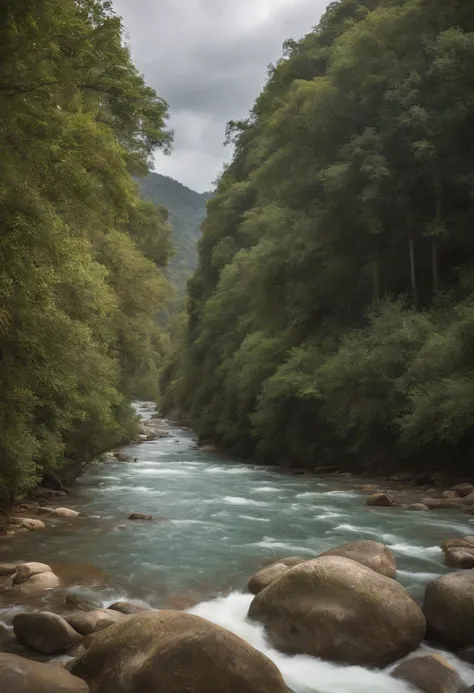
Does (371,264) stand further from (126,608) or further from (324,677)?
(324,677)

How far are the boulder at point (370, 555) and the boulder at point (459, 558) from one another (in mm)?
1034

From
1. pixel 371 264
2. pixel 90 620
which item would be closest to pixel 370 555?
pixel 90 620

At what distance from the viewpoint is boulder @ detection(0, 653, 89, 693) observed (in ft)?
15.1

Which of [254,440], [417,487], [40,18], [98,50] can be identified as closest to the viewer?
[40,18]

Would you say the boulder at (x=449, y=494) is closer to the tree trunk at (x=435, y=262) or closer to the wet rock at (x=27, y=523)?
the tree trunk at (x=435, y=262)

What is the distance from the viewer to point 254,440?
2903 centimetres

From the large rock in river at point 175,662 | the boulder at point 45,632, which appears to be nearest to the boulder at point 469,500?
the large rock in river at point 175,662

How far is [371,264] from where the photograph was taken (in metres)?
24.8

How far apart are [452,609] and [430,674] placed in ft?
3.08

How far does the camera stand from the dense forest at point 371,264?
61.4 feet

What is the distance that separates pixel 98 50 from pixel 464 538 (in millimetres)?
13369

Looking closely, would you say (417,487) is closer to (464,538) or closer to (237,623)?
(464,538)

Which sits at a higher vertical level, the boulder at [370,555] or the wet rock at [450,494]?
the boulder at [370,555]

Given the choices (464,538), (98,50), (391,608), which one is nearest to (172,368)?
(98,50)
